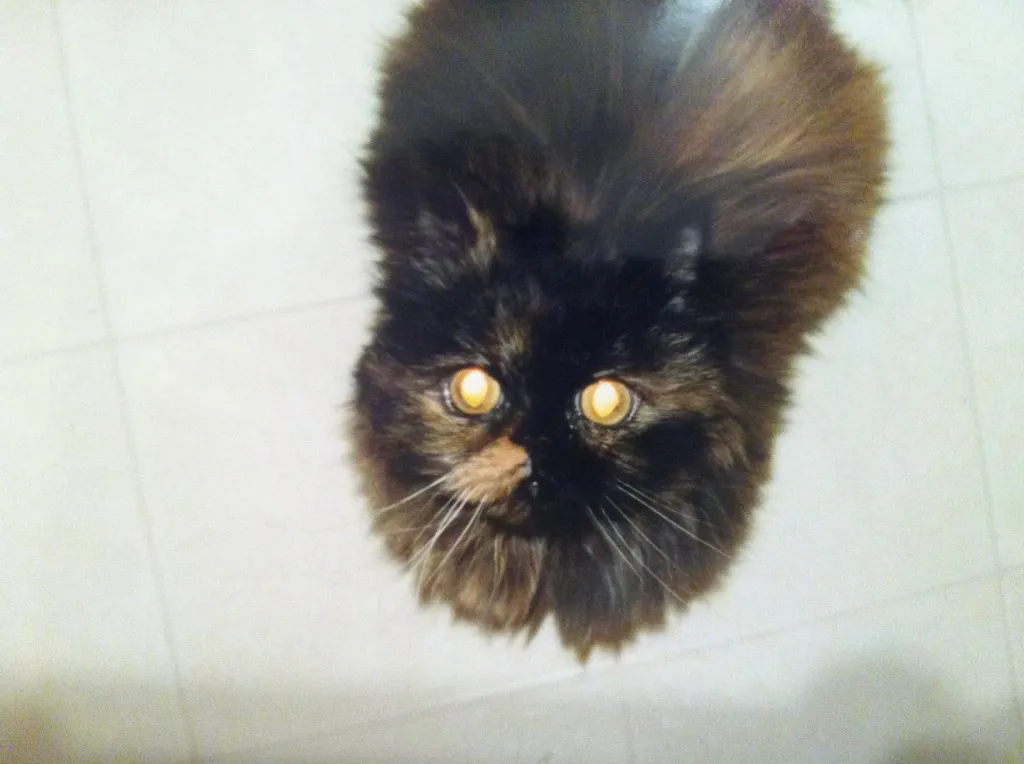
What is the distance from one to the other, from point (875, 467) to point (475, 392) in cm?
50

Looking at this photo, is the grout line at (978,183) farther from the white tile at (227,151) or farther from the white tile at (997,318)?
the white tile at (227,151)

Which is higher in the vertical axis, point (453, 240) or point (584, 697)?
point (453, 240)

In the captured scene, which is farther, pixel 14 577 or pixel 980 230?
pixel 980 230

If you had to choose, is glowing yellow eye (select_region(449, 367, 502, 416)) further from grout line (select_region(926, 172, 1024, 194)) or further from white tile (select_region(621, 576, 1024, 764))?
grout line (select_region(926, 172, 1024, 194))

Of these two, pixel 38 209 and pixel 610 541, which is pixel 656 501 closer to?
pixel 610 541

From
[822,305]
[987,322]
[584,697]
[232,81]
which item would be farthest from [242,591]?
[987,322]

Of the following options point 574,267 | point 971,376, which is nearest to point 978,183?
point 971,376

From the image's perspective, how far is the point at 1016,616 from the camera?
0.89m

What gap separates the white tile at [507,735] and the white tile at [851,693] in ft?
0.11

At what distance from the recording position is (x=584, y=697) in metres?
0.82

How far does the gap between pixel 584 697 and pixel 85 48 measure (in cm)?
89

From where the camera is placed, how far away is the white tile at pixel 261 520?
2.49 feet

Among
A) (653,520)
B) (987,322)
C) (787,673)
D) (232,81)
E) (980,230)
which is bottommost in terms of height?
(787,673)

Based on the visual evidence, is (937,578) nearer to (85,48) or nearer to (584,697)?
(584,697)
